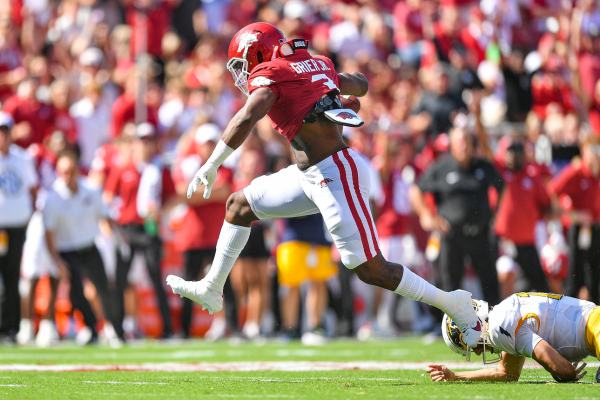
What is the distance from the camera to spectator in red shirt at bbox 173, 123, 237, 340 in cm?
994

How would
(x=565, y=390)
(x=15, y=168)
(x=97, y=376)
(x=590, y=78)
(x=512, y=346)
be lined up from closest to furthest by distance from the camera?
(x=565, y=390) < (x=512, y=346) < (x=97, y=376) < (x=15, y=168) < (x=590, y=78)

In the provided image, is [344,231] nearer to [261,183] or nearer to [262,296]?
[261,183]

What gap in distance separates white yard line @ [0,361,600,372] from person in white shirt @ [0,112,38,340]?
8.60ft

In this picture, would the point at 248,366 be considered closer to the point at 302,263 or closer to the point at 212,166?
the point at 212,166

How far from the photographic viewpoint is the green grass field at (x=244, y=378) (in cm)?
456

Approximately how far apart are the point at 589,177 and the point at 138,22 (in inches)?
246

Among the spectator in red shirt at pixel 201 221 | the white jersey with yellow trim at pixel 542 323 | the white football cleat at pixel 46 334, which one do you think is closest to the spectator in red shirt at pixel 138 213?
the spectator in red shirt at pixel 201 221

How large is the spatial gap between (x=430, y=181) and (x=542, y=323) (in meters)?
4.94

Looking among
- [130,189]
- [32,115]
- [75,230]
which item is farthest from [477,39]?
[75,230]

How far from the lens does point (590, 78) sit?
1189cm

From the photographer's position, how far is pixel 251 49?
221 inches

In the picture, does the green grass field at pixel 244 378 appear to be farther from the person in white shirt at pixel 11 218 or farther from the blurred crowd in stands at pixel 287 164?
the blurred crowd in stands at pixel 287 164

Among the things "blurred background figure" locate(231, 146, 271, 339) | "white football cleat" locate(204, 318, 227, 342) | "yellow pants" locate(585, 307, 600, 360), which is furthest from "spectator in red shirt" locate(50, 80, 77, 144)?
"yellow pants" locate(585, 307, 600, 360)

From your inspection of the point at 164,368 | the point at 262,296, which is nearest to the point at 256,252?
the point at 262,296
